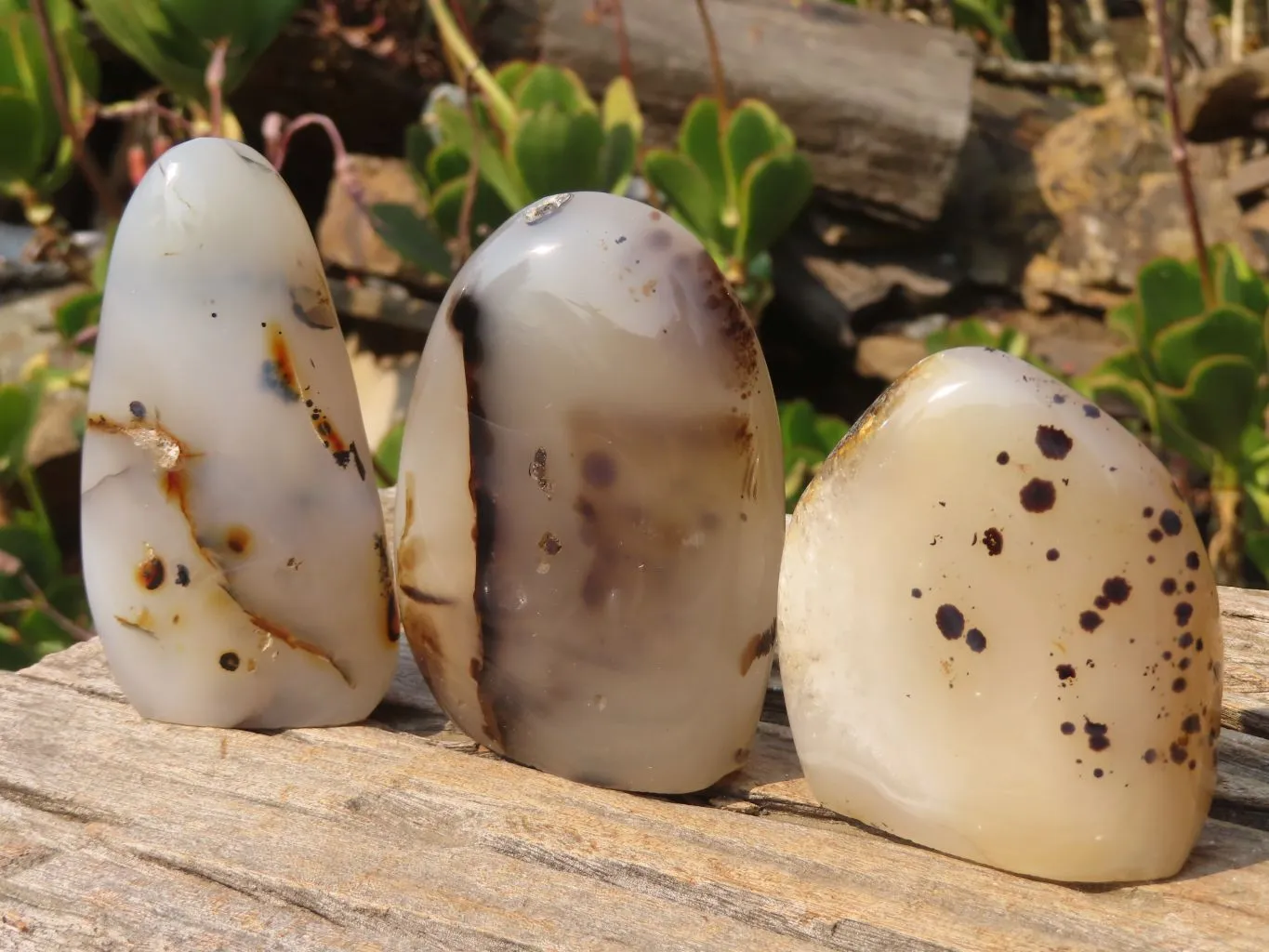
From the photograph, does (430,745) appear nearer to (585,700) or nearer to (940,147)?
(585,700)

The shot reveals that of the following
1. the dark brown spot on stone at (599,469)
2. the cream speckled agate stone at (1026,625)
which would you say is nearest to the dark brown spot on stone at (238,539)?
the dark brown spot on stone at (599,469)

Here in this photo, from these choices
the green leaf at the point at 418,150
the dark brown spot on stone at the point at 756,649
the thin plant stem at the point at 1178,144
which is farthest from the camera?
the green leaf at the point at 418,150

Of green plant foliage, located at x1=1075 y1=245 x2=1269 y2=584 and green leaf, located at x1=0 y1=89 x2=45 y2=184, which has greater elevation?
green leaf, located at x1=0 y1=89 x2=45 y2=184

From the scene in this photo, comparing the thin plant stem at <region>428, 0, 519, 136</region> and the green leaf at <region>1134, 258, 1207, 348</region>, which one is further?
the thin plant stem at <region>428, 0, 519, 136</region>

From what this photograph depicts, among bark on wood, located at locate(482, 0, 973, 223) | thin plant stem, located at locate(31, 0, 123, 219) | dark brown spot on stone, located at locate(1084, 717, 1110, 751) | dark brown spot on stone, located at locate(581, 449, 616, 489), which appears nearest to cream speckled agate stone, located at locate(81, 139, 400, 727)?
dark brown spot on stone, located at locate(581, 449, 616, 489)

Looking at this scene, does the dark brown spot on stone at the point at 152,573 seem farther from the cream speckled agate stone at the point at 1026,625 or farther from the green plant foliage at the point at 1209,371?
the green plant foliage at the point at 1209,371

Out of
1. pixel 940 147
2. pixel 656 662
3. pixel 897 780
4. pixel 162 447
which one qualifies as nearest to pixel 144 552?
pixel 162 447

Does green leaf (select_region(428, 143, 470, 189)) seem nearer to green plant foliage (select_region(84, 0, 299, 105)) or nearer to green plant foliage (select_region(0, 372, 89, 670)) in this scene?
green plant foliage (select_region(84, 0, 299, 105))
